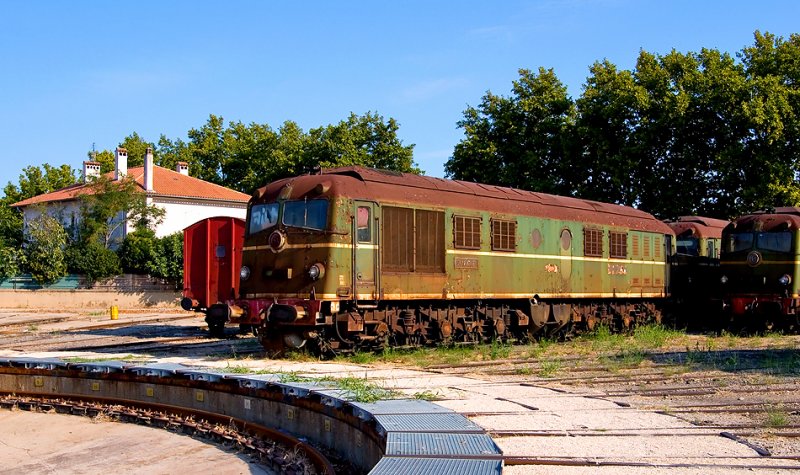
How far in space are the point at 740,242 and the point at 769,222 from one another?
98 centimetres

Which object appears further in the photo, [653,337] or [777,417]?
[653,337]

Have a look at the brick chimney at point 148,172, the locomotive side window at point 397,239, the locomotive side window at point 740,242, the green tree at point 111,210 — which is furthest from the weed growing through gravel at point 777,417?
the brick chimney at point 148,172

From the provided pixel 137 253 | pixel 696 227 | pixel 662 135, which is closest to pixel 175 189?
pixel 137 253

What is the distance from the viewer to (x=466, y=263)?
18.5m

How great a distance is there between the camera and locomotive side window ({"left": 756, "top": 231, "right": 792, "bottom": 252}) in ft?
75.5

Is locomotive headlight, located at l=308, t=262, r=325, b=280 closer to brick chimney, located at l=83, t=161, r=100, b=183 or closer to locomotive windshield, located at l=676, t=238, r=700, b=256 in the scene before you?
locomotive windshield, located at l=676, t=238, r=700, b=256

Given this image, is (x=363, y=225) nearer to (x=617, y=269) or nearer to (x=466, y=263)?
(x=466, y=263)

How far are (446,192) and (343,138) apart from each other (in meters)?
35.2

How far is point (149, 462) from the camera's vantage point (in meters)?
11.1

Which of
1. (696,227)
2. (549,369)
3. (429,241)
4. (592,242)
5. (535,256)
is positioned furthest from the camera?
(696,227)

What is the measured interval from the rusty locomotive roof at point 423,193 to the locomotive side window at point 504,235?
0.29m

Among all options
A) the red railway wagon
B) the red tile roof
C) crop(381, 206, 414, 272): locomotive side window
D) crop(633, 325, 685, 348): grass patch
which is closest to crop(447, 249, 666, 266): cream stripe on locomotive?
crop(381, 206, 414, 272): locomotive side window

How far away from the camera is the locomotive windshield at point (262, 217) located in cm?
1662

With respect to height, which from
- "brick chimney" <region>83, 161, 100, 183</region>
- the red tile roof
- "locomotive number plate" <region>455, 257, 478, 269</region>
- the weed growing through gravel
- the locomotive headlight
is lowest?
the weed growing through gravel
